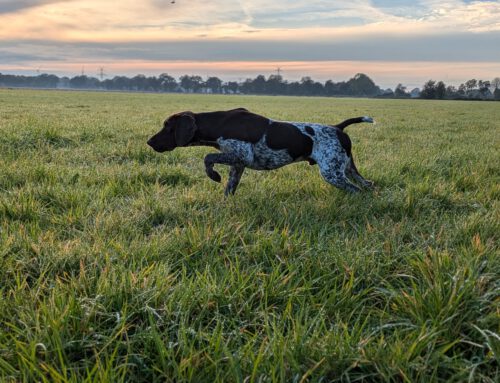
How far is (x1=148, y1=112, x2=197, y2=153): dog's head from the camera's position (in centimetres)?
507

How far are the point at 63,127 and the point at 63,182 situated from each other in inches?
257

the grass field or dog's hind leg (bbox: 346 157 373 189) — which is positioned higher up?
dog's hind leg (bbox: 346 157 373 189)

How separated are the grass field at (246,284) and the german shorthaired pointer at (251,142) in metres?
0.32

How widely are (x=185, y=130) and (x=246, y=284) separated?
9.04ft

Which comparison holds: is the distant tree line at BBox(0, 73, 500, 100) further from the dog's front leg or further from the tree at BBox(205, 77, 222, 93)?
the dog's front leg

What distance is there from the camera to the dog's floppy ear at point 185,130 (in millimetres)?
5070

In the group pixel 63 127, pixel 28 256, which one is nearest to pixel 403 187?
pixel 28 256

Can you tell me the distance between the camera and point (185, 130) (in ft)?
16.6

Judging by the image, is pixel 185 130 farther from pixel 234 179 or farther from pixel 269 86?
pixel 269 86

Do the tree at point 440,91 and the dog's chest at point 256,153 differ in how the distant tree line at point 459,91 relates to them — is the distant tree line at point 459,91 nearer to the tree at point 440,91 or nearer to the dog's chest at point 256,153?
the tree at point 440,91

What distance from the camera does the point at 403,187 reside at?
5902 mm

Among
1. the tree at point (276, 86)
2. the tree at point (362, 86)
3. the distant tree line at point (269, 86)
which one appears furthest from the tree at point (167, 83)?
the tree at point (362, 86)

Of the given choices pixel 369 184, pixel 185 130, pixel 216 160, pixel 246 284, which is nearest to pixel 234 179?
pixel 216 160

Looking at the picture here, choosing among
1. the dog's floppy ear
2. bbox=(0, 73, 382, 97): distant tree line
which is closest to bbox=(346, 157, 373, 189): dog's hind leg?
the dog's floppy ear
